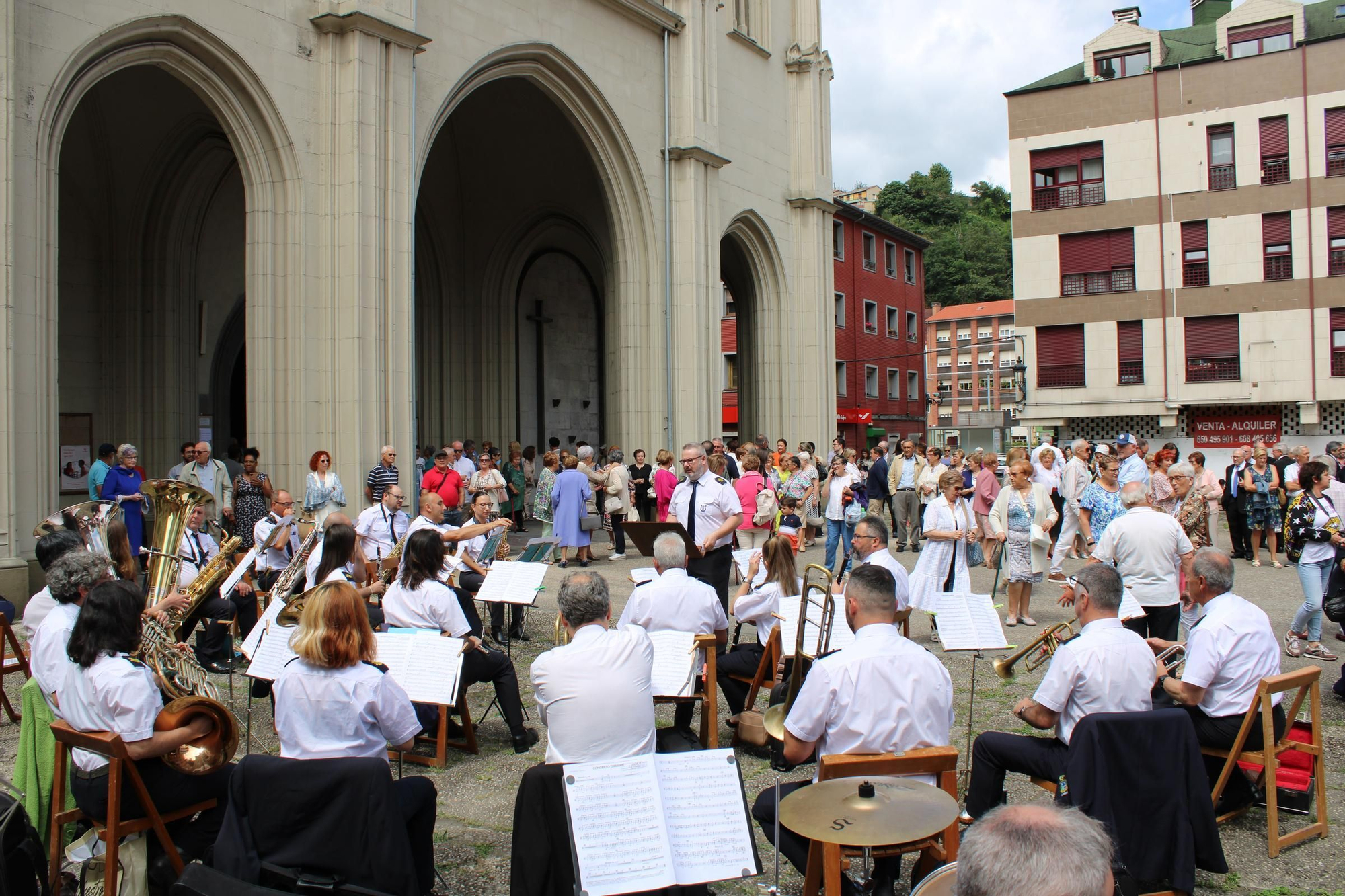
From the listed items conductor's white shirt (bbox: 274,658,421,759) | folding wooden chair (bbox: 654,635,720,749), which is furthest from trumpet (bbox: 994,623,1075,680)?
conductor's white shirt (bbox: 274,658,421,759)

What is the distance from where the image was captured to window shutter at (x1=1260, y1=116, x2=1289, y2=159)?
29.2 meters

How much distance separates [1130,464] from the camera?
41.1 feet

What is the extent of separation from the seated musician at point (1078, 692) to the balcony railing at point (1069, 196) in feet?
97.8

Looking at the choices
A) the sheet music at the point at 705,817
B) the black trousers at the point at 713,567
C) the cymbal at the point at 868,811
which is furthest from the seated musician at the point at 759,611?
the cymbal at the point at 868,811

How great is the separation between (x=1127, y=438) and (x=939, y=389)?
65585mm

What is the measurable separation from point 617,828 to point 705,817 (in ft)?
1.03

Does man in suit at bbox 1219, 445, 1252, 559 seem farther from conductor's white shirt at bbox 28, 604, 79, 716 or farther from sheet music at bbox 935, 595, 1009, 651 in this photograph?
conductor's white shirt at bbox 28, 604, 79, 716

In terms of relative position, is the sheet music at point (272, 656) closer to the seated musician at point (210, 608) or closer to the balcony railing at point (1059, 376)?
the seated musician at point (210, 608)

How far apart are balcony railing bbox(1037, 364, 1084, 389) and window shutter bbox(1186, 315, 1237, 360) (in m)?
3.07

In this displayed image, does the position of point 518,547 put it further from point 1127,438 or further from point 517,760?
point 517,760

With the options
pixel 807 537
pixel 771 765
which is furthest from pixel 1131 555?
pixel 807 537

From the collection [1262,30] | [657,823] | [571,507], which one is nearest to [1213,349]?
[1262,30]

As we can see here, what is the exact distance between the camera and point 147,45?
1227cm

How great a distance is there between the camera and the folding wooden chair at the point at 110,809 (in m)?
3.87
